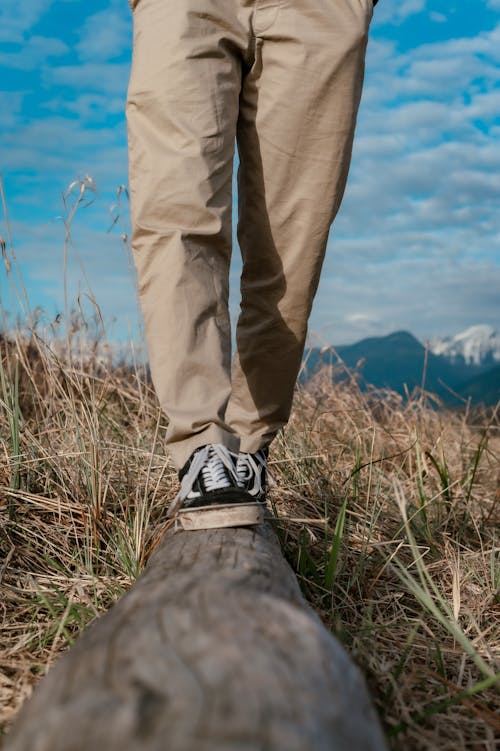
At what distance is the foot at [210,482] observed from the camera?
1.31 metres

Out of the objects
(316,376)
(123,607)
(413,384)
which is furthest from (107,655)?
(413,384)

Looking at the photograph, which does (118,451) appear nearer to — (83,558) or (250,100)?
(83,558)

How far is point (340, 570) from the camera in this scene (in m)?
1.57

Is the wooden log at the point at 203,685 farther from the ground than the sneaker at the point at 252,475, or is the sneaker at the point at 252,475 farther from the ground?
the wooden log at the point at 203,685

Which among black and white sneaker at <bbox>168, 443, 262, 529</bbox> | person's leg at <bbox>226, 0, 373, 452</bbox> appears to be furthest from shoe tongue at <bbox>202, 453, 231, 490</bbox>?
person's leg at <bbox>226, 0, 373, 452</bbox>

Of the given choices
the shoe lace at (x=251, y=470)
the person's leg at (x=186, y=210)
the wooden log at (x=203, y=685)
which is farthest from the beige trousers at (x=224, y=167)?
the wooden log at (x=203, y=685)

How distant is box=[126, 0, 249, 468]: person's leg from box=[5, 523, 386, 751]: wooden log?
627 millimetres

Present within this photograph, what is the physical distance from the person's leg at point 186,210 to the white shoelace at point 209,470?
3cm

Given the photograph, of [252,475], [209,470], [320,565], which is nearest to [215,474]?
[209,470]

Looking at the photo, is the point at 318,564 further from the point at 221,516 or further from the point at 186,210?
the point at 186,210

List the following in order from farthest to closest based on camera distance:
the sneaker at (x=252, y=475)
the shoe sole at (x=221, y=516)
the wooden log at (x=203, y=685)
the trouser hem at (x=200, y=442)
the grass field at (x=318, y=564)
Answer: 1. the sneaker at (x=252, y=475)
2. the trouser hem at (x=200, y=442)
3. the shoe sole at (x=221, y=516)
4. the grass field at (x=318, y=564)
5. the wooden log at (x=203, y=685)

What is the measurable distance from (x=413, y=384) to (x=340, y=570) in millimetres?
3131

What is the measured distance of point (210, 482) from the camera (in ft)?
4.37

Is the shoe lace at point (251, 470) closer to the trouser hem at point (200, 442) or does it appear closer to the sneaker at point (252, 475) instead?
the sneaker at point (252, 475)
